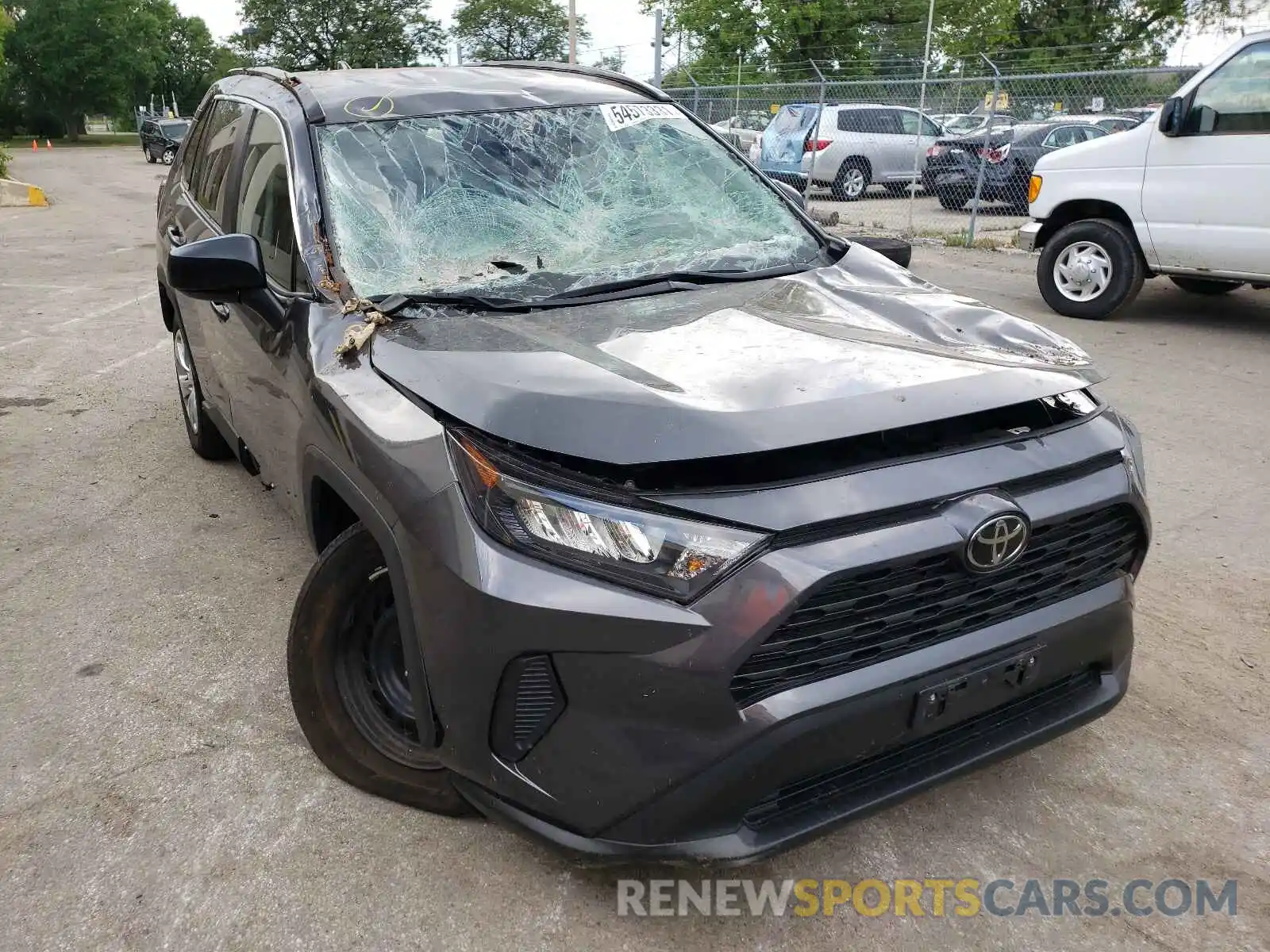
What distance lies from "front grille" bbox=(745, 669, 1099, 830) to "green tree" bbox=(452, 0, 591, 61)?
75.5 meters

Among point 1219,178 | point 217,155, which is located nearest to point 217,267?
point 217,155

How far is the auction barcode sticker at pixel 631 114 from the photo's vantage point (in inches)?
143

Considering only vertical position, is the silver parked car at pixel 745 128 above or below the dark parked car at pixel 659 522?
above

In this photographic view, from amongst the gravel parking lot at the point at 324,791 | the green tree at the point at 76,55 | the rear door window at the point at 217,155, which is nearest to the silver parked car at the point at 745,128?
the gravel parking lot at the point at 324,791

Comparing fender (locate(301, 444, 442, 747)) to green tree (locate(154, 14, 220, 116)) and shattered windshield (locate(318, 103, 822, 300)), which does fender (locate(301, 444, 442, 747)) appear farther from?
green tree (locate(154, 14, 220, 116))

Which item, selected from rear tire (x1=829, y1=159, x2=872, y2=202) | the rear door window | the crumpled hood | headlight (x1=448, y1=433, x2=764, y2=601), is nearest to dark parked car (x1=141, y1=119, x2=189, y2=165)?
rear tire (x1=829, y1=159, x2=872, y2=202)

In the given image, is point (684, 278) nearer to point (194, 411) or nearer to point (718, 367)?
point (718, 367)

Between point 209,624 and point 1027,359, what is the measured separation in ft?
8.98

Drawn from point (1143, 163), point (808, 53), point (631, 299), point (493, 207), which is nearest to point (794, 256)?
point (631, 299)

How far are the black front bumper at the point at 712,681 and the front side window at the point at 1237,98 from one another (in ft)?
20.5

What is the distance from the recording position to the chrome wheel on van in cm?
816

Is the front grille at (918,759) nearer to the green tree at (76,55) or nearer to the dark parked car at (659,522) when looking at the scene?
the dark parked car at (659,522)

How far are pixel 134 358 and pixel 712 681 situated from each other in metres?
6.56

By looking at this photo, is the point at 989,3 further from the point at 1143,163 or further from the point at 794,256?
the point at 794,256
